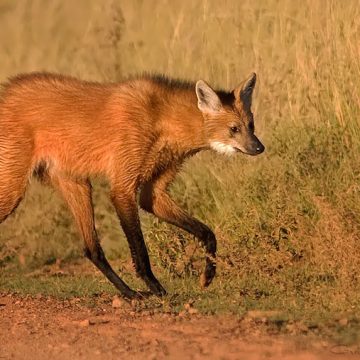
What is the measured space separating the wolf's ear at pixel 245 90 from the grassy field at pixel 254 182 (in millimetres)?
697

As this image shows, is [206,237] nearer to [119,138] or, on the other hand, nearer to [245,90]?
[119,138]

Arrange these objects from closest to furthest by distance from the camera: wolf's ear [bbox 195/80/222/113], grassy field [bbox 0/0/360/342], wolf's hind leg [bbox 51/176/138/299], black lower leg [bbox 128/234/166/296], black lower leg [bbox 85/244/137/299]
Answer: grassy field [bbox 0/0/360/342], black lower leg [bbox 128/234/166/296], black lower leg [bbox 85/244/137/299], wolf's ear [bbox 195/80/222/113], wolf's hind leg [bbox 51/176/138/299]

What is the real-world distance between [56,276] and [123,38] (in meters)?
3.33

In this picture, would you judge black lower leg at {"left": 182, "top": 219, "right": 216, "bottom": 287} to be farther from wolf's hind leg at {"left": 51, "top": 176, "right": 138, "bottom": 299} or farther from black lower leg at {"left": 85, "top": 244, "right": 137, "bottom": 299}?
wolf's hind leg at {"left": 51, "top": 176, "right": 138, "bottom": 299}

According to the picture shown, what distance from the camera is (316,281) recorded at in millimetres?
7016

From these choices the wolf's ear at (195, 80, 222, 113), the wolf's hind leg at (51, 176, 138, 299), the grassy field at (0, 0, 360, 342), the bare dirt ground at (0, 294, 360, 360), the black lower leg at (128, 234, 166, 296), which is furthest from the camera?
the wolf's hind leg at (51, 176, 138, 299)

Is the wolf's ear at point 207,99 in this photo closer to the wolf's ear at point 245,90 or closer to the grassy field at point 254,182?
the wolf's ear at point 245,90

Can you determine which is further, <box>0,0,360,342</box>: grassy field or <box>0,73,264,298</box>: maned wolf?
<box>0,73,264,298</box>: maned wolf

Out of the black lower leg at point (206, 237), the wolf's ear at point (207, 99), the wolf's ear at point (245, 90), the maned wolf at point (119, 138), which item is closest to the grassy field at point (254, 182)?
the black lower leg at point (206, 237)

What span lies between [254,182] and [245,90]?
0.92 meters

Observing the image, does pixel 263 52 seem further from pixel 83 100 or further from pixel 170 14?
pixel 83 100

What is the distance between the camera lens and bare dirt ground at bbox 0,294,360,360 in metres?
5.05

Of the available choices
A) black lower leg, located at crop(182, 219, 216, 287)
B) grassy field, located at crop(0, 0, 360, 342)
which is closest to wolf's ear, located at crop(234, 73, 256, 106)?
grassy field, located at crop(0, 0, 360, 342)

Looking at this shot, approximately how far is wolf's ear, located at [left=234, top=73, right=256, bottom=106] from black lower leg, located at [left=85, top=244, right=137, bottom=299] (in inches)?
68.3
